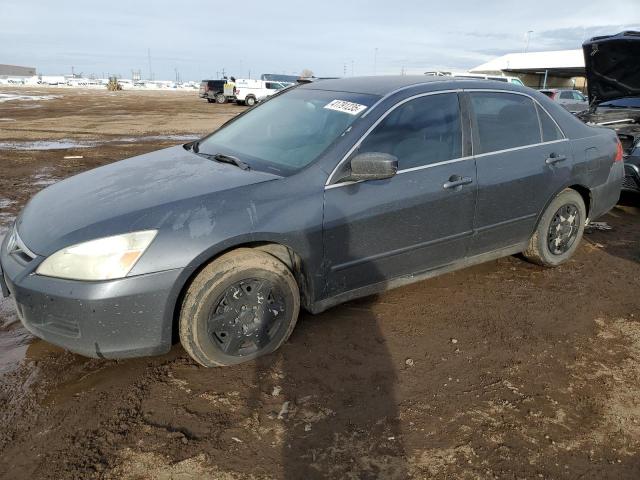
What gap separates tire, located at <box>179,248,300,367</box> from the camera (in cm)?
269

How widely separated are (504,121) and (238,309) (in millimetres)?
2543

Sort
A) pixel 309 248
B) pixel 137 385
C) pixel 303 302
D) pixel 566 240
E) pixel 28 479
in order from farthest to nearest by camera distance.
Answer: pixel 566 240 → pixel 303 302 → pixel 309 248 → pixel 137 385 → pixel 28 479

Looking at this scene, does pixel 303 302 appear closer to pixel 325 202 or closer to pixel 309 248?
pixel 309 248

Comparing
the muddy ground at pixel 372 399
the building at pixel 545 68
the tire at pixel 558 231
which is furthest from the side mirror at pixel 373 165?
the building at pixel 545 68

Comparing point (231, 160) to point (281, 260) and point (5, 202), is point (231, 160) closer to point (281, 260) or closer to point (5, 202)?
point (281, 260)

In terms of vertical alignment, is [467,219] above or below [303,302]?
above

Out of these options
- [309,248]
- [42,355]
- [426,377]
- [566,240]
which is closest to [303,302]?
[309,248]

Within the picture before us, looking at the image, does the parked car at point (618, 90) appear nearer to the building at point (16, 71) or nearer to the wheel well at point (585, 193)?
the wheel well at point (585, 193)

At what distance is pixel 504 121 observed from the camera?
3893 millimetres

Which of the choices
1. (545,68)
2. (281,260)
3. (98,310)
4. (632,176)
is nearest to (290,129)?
(281,260)

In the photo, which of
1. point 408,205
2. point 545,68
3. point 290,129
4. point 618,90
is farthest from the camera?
point 545,68

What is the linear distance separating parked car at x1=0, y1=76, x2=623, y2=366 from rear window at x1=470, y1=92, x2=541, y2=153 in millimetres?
14

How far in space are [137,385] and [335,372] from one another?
111cm

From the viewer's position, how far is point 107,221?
8.49 feet
